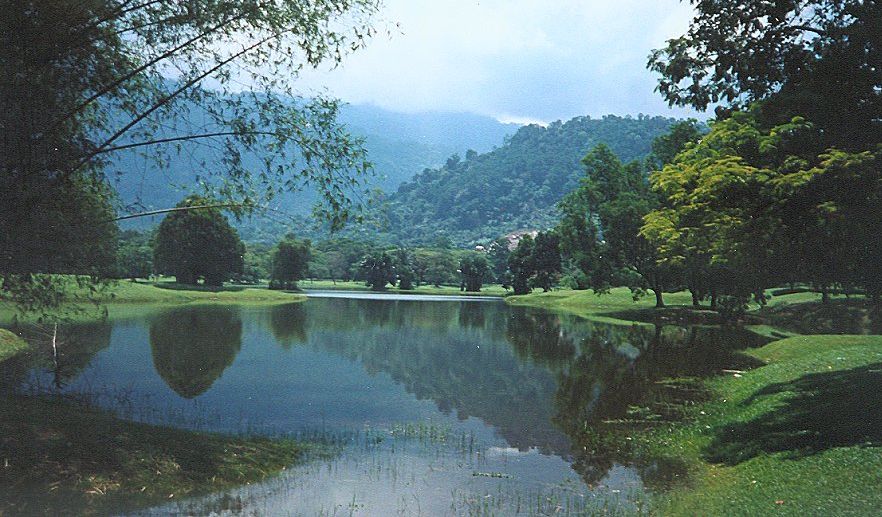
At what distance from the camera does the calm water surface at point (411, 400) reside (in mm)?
15469

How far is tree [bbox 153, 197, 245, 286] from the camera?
117 meters

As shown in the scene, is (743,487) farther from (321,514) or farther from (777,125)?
(777,125)

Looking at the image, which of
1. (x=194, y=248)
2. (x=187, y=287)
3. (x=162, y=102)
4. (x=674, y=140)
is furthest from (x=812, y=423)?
(x=194, y=248)

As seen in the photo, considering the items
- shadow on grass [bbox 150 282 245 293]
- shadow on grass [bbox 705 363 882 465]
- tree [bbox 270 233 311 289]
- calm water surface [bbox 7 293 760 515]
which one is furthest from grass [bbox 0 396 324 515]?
tree [bbox 270 233 311 289]

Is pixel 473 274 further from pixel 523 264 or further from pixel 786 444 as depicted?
pixel 786 444

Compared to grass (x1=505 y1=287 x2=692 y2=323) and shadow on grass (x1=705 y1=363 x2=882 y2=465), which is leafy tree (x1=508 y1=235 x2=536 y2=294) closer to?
grass (x1=505 y1=287 x2=692 y2=323)

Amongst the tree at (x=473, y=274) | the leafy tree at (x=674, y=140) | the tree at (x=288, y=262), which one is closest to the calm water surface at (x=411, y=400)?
the leafy tree at (x=674, y=140)

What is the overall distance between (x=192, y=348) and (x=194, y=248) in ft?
272

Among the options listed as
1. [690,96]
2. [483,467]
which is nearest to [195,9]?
[483,467]

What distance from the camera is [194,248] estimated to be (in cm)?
12006

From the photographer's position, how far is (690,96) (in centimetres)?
2439

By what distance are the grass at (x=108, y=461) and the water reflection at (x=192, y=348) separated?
915cm

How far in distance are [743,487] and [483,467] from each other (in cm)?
646

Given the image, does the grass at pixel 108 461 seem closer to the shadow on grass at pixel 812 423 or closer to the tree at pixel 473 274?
the shadow on grass at pixel 812 423
